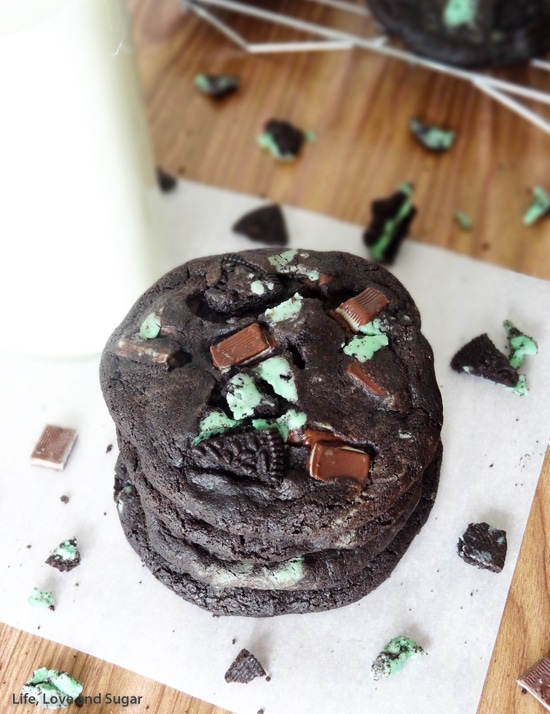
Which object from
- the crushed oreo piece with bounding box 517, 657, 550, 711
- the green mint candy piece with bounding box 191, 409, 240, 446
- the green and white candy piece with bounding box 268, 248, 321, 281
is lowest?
the crushed oreo piece with bounding box 517, 657, 550, 711

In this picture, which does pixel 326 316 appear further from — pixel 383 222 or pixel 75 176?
pixel 383 222

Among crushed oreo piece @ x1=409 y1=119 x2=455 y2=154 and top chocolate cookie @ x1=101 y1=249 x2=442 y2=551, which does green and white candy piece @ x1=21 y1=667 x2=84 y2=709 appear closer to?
top chocolate cookie @ x1=101 y1=249 x2=442 y2=551

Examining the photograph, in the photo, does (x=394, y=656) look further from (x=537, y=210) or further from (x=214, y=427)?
(x=537, y=210)

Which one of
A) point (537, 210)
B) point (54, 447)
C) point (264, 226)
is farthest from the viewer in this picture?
point (537, 210)

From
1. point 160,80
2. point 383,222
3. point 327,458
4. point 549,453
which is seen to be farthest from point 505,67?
point 327,458

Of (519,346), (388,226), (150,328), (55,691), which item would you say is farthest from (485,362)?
(55,691)

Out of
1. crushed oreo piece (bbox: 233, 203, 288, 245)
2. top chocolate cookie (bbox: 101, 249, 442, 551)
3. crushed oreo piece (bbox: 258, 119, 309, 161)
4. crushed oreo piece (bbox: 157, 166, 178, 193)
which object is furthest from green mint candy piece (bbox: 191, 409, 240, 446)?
crushed oreo piece (bbox: 258, 119, 309, 161)
